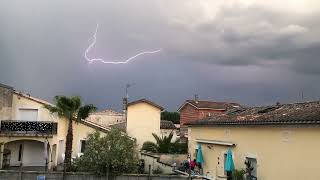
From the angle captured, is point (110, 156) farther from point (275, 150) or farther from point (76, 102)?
point (275, 150)

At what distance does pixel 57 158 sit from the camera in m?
35.4

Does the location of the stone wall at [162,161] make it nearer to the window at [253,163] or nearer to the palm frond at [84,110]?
the palm frond at [84,110]

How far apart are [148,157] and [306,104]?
14.0 meters

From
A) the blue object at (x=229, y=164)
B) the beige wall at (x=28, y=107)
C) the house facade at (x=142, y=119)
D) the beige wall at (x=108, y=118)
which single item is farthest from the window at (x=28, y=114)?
the beige wall at (x=108, y=118)

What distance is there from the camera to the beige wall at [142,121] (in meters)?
47.8

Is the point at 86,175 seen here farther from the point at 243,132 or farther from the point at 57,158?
the point at 57,158

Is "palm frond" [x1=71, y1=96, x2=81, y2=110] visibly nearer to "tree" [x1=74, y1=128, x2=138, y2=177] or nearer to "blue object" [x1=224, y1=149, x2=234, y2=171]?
"tree" [x1=74, y1=128, x2=138, y2=177]

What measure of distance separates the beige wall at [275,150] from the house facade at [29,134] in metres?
12.1

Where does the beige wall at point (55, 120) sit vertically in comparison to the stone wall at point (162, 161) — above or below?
above

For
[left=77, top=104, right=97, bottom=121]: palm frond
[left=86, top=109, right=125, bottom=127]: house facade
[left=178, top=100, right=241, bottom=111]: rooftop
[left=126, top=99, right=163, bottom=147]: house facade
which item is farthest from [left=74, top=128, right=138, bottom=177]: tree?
[left=86, top=109, right=125, bottom=127]: house facade

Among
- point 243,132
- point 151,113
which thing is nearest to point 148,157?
point 243,132

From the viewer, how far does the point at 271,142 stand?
2366cm

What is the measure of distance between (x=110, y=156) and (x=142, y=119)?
22.7 m

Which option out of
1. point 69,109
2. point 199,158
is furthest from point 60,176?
point 199,158
